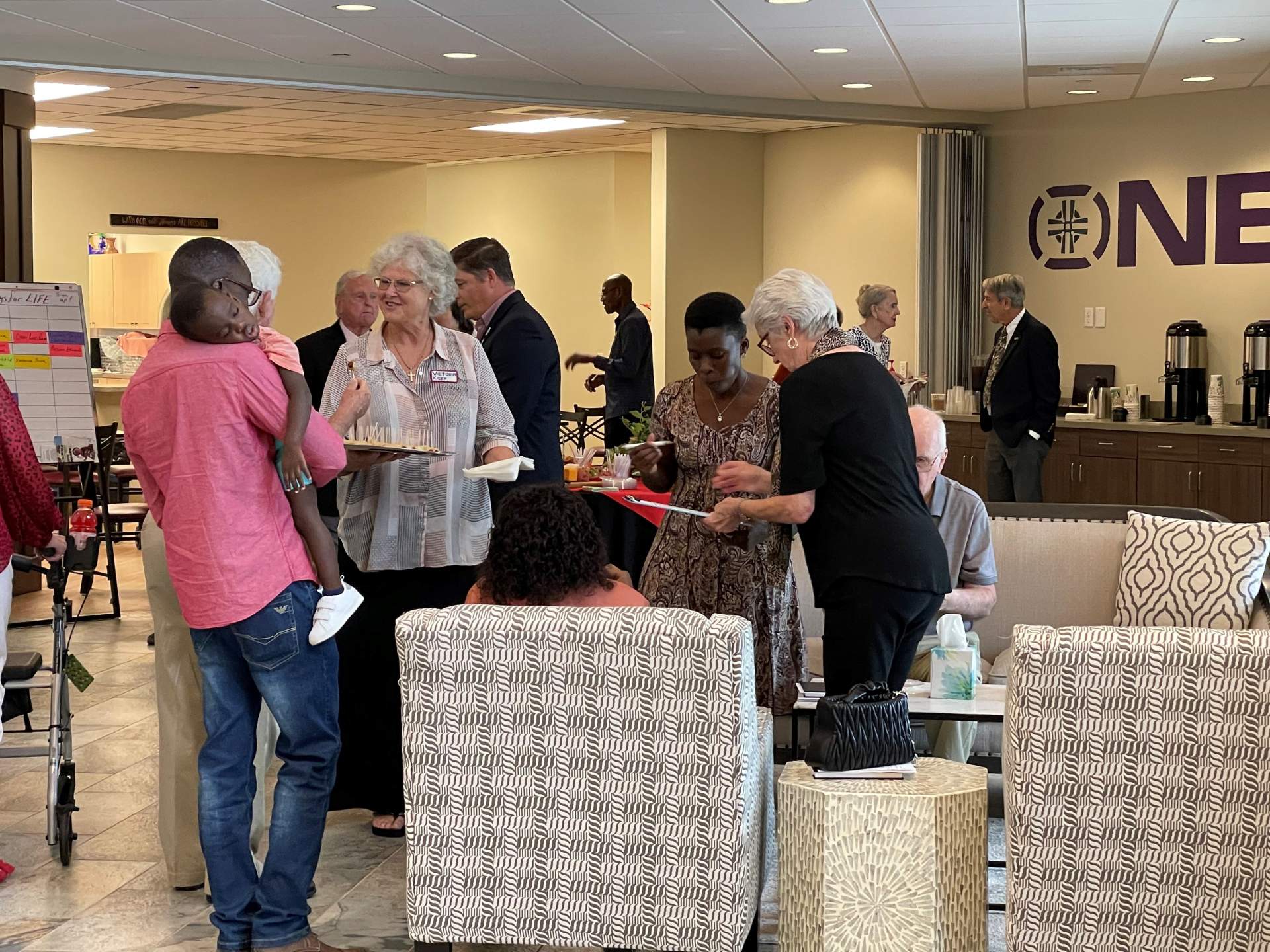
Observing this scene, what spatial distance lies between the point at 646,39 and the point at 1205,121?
4.25 meters

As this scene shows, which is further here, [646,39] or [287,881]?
[646,39]

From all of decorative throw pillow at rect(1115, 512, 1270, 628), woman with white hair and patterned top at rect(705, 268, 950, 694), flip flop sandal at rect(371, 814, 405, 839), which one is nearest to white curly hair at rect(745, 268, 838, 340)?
woman with white hair and patterned top at rect(705, 268, 950, 694)

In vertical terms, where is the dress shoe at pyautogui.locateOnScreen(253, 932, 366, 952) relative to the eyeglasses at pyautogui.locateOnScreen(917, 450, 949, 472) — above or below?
below

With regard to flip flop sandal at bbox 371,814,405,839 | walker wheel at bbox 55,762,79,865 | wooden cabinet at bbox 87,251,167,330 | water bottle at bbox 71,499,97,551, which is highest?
wooden cabinet at bbox 87,251,167,330

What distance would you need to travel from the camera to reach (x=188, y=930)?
373 cm

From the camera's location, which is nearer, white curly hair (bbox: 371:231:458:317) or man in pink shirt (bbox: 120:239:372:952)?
man in pink shirt (bbox: 120:239:372:952)

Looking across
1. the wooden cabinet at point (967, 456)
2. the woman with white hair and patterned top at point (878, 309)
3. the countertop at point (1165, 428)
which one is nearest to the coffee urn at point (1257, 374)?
the countertop at point (1165, 428)

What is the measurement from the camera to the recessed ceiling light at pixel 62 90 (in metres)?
10.3

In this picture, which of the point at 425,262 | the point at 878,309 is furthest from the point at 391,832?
the point at 878,309

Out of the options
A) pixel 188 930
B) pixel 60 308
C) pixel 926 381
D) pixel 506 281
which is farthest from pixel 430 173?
pixel 188 930

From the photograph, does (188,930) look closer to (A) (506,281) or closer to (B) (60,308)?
(A) (506,281)

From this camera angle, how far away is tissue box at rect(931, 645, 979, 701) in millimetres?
3805

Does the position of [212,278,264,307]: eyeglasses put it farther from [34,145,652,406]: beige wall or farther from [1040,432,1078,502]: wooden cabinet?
[34,145,652,406]: beige wall

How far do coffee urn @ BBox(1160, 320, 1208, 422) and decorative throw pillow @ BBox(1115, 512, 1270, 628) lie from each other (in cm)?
546
